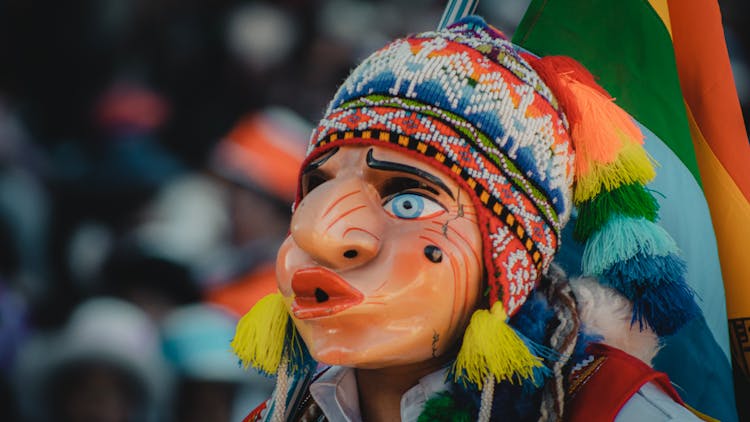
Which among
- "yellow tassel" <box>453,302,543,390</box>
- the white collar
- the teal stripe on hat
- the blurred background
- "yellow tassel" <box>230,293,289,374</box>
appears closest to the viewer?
"yellow tassel" <box>453,302,543,390</box>

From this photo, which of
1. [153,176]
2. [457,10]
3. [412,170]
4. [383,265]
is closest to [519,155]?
[412,170]

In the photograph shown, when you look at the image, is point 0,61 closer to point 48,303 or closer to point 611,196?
point 48,303

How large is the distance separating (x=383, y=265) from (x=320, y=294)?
125 millimetres

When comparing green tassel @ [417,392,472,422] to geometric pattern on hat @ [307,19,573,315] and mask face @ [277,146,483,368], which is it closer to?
mask face @ [277,146,483,368]

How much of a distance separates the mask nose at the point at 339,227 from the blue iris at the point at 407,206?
3 centimetres

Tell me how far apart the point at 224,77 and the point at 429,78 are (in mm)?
2787

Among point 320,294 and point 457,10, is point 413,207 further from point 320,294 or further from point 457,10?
point 457,10

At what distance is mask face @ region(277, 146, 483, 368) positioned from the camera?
1.58 metres

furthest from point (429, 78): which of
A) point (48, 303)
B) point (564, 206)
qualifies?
point (48, 303)

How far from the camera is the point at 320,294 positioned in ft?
5.31

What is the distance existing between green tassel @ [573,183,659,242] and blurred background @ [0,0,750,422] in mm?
1470

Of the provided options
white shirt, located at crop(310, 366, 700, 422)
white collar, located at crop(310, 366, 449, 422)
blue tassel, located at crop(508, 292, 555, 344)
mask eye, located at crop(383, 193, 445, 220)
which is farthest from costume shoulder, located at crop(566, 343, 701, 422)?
mask eye, located at crop(383, 193, 445, 220)

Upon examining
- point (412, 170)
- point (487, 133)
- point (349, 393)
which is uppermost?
point (487, 133)

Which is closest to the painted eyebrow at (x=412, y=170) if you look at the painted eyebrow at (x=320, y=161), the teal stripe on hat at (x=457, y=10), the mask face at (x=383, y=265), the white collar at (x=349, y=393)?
the mask face at (x=383, y=265)
